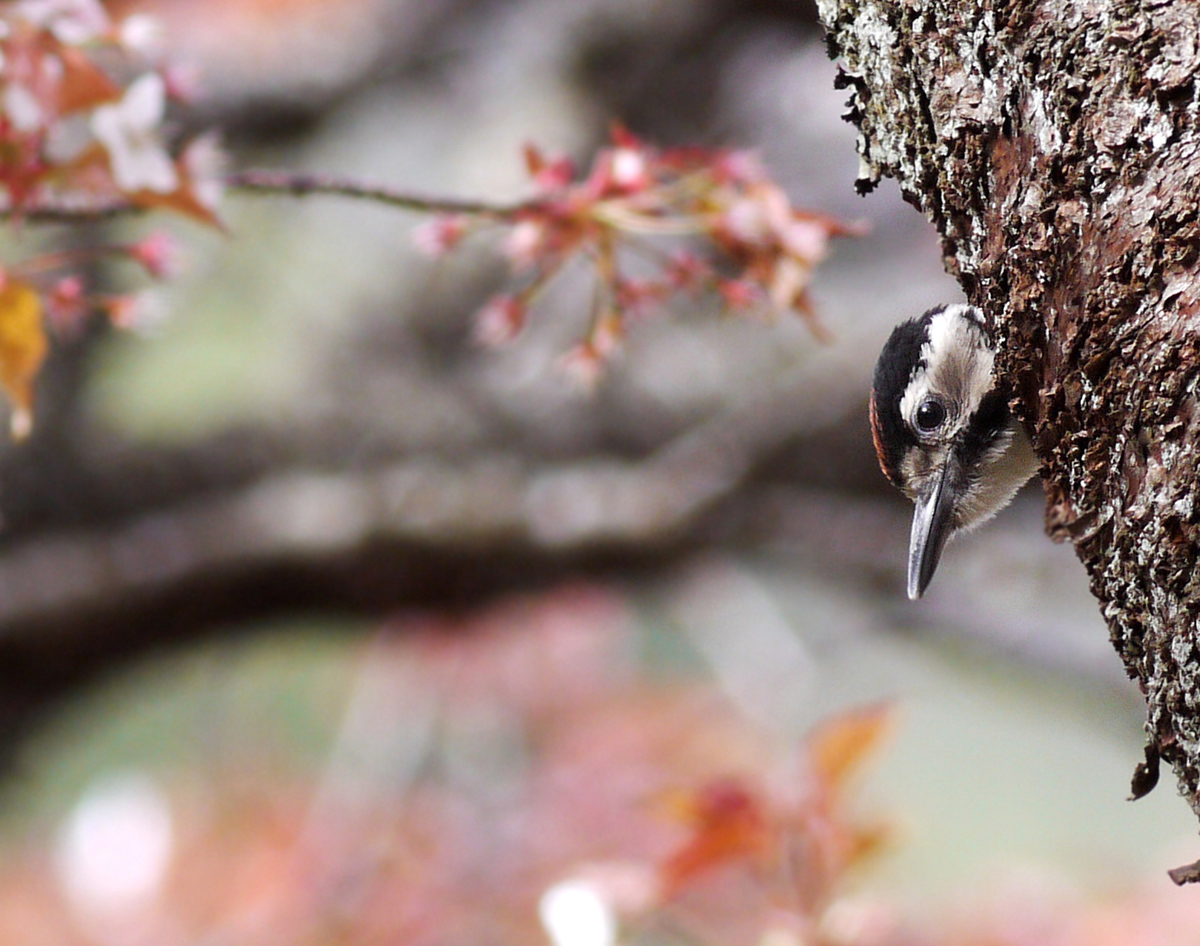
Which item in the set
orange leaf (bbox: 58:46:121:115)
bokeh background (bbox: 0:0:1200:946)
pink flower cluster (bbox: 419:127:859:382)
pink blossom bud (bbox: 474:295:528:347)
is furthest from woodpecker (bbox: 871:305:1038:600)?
bokeh background (bbox: 0:0:1200:946)

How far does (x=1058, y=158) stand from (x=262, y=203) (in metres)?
4.61

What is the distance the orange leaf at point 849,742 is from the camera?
1.76m

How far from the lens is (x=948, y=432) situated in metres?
1.54

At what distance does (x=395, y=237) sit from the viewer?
4.36m

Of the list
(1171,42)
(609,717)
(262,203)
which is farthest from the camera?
(262,203)

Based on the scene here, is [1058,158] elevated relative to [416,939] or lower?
elevated

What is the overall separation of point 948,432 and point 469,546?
6.36 ft

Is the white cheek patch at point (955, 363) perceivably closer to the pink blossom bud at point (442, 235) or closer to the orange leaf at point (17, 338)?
the pink blossom bud at point (442, 235)

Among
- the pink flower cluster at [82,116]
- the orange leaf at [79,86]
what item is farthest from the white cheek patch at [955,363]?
the orange leaf at [79,86]

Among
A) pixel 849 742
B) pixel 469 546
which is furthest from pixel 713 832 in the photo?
pixel 469 546

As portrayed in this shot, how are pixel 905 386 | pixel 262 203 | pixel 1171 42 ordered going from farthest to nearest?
1. pixel 262 203
2. pixel 905 386
3. pixel 1171 42

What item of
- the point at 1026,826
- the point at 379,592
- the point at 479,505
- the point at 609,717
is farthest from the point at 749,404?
the point at 1026,826

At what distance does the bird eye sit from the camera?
5.03 feet

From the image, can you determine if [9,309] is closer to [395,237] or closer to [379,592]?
[379,592]
